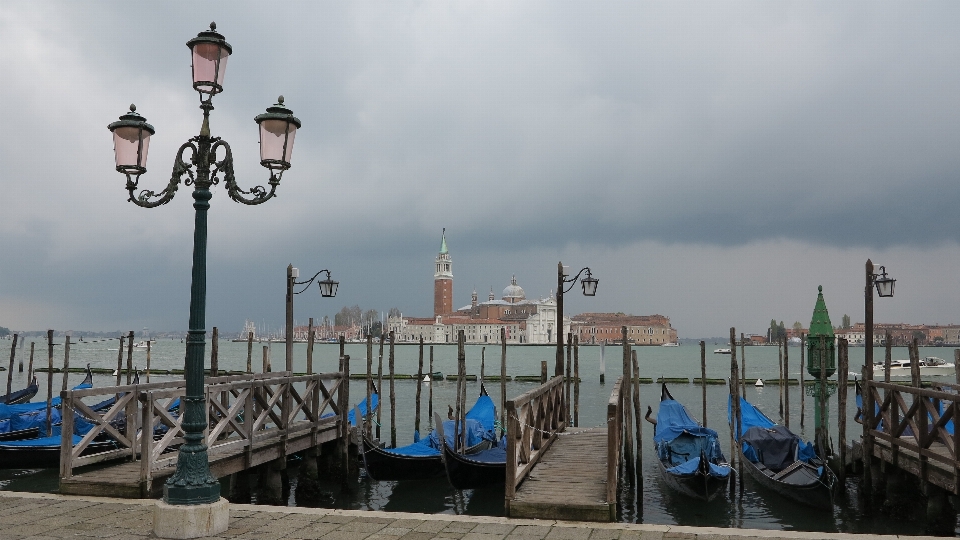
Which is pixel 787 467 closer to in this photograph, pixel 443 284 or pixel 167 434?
pixel 167 434

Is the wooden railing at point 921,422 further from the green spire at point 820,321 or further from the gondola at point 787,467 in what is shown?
the green spire at point 820,321

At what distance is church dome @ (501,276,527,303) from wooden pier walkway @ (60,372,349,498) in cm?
11775

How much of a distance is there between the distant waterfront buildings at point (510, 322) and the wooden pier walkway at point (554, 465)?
345 feet

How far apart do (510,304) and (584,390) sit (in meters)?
90.6

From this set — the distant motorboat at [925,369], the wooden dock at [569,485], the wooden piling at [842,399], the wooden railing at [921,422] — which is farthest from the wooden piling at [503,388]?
the distant motorboat at [925,369]

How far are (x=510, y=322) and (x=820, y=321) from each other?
10108 centimetres

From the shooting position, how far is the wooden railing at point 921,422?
7.13 meters

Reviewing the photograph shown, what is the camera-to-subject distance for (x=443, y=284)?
396 ft

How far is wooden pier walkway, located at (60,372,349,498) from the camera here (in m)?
6.45

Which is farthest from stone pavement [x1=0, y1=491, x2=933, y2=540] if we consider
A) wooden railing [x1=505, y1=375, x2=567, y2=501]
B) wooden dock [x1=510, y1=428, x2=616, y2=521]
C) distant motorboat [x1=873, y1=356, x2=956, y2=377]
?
distant motorboat [x1=873, y1=356, x2=956, y2=377]

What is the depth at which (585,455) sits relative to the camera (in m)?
8.07

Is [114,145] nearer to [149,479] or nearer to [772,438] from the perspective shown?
[149,479]

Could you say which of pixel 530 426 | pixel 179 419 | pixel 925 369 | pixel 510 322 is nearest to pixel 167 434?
pixel 179 419

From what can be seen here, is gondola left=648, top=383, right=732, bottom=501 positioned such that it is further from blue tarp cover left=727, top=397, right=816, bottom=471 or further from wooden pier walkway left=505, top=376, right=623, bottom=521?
wooden pier walkway left=505, top=376, right=623, bottom=521
